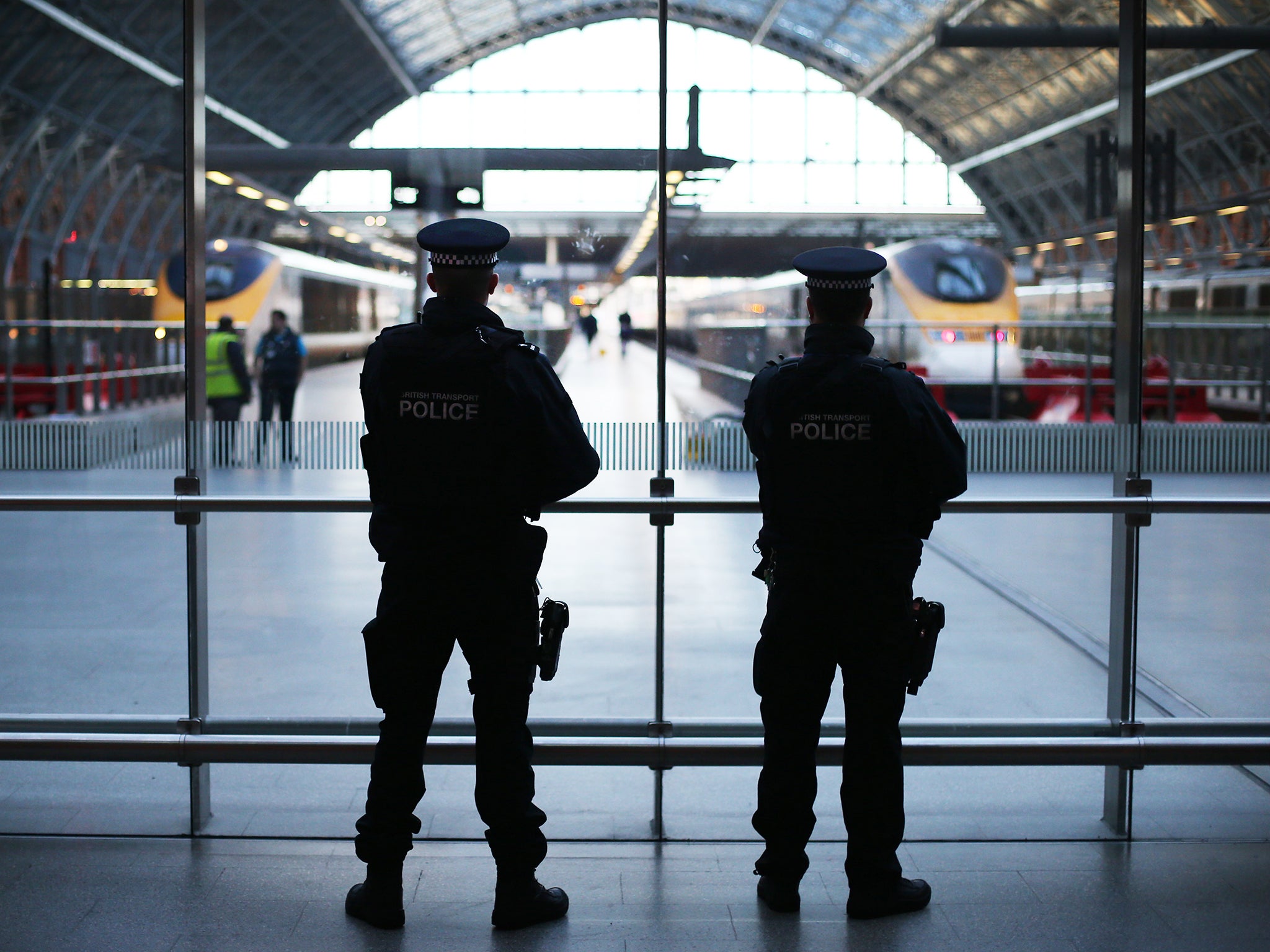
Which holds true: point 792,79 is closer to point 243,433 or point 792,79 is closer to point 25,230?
point 243,433

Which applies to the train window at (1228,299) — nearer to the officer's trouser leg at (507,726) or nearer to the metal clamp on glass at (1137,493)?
the metal clamp on glass at (1137,493)

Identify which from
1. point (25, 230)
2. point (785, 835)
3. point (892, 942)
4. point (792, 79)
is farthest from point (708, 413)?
point (25, 230)

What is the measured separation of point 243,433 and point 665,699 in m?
1.90

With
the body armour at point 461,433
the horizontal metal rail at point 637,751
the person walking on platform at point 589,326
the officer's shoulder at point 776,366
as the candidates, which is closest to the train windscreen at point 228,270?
the person walking on platform at point 589,326

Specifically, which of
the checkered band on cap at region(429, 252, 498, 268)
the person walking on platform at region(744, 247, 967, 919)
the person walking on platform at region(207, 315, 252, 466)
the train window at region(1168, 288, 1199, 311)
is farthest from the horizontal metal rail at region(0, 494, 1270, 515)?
the train window at region(1168, 288, 1199, 311)

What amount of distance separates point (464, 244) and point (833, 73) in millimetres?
1850

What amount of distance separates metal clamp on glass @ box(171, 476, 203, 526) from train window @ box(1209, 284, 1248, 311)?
15.1 ft

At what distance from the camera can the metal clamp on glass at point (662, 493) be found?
379 cm

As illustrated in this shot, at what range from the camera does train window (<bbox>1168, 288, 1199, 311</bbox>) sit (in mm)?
5770

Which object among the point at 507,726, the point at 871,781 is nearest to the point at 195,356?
the point at 507,726

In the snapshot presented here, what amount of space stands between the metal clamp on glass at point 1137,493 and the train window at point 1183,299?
175cm

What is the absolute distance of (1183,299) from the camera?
640 centimetres

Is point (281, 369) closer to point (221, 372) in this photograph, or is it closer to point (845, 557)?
point (221, 372)

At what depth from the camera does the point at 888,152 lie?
179 inches
